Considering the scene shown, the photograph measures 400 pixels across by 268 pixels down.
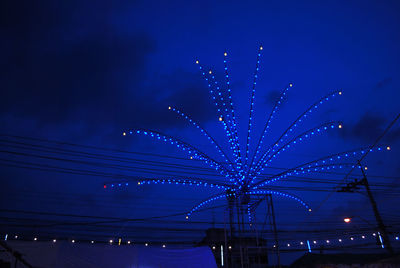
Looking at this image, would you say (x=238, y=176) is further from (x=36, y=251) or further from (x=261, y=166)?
(x=36, y=251)

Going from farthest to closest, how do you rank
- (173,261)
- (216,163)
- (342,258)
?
(342,258) → (216,163) → (173,261)

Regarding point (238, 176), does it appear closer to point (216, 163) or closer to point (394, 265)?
point (216, 163)

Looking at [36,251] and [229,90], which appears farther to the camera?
[229,90]

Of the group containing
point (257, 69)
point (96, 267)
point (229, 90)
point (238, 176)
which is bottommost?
point (96, 267)

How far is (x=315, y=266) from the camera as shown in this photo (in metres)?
17.5

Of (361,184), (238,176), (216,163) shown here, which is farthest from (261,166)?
(361,184)

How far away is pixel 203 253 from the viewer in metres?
13.7

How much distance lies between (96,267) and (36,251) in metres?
2.23

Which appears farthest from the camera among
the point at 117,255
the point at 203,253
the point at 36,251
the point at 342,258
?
the point at 342,258

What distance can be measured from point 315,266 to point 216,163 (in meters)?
8.72

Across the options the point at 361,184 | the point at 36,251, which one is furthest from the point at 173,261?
the point at 361,184

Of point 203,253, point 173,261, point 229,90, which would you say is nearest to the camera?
point 173,261

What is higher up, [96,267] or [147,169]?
[147,169]

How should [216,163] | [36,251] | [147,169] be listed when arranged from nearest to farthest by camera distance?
[36,251]
[216,163]
[147,169]
